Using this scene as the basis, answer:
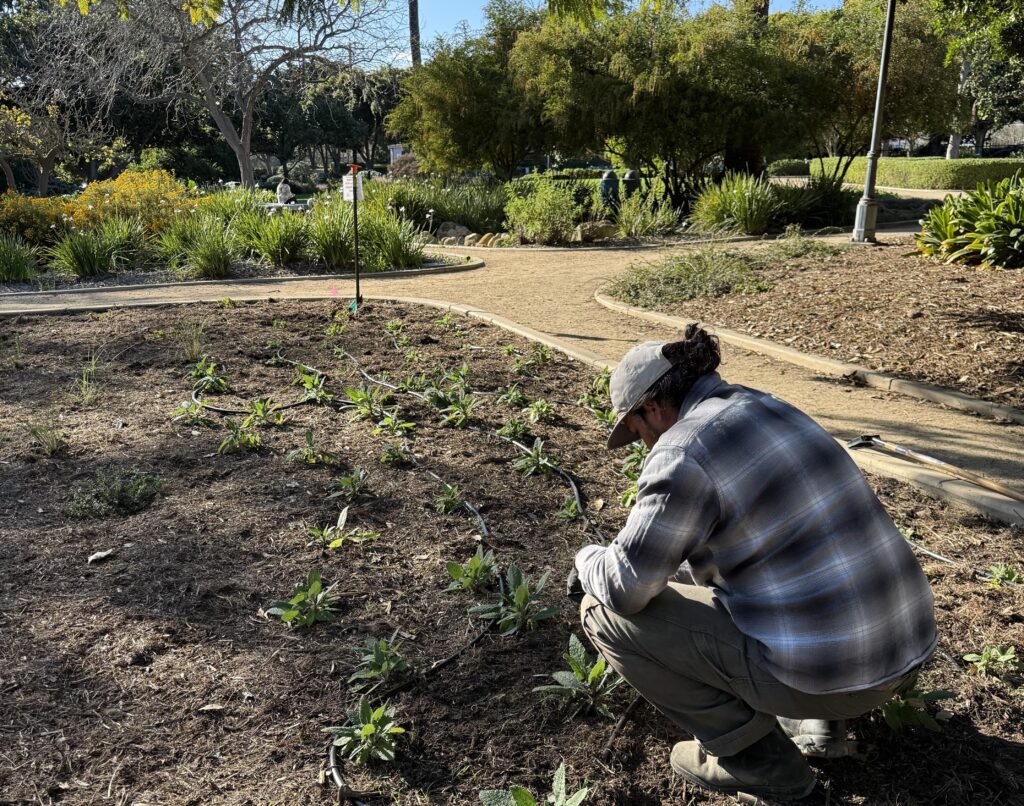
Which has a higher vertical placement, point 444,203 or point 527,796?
point 444,203

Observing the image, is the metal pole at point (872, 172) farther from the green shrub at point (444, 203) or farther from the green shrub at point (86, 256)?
the green shrub at point (86, 256)

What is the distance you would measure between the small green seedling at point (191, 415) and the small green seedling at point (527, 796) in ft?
11.5

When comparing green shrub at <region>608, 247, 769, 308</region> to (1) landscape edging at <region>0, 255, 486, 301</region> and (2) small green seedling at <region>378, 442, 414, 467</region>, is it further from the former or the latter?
(2) small green seedling at <region>378, 442, 414, 467</region>

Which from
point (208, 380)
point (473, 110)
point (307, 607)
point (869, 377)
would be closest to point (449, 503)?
point (307, 607)

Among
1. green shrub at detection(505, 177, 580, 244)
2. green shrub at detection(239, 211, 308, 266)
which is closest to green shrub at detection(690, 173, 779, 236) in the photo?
green shrub at detection(505, 177, 580, 244)

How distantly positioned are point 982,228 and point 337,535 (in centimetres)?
823

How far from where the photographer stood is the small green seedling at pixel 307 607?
9.70 feet

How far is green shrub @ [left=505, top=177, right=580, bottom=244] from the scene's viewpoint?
15055mm

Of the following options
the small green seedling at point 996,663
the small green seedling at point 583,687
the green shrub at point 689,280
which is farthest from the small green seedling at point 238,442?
the green shrub at point 689,280

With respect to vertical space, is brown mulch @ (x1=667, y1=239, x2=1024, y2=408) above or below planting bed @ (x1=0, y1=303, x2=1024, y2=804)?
above

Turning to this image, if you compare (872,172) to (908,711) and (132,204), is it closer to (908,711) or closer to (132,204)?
(132,204)

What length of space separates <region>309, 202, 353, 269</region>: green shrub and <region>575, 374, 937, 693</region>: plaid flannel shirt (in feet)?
33.6

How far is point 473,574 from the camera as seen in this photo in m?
3.16

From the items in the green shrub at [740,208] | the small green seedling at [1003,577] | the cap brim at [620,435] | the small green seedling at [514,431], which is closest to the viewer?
the cap brim at [620,435]
